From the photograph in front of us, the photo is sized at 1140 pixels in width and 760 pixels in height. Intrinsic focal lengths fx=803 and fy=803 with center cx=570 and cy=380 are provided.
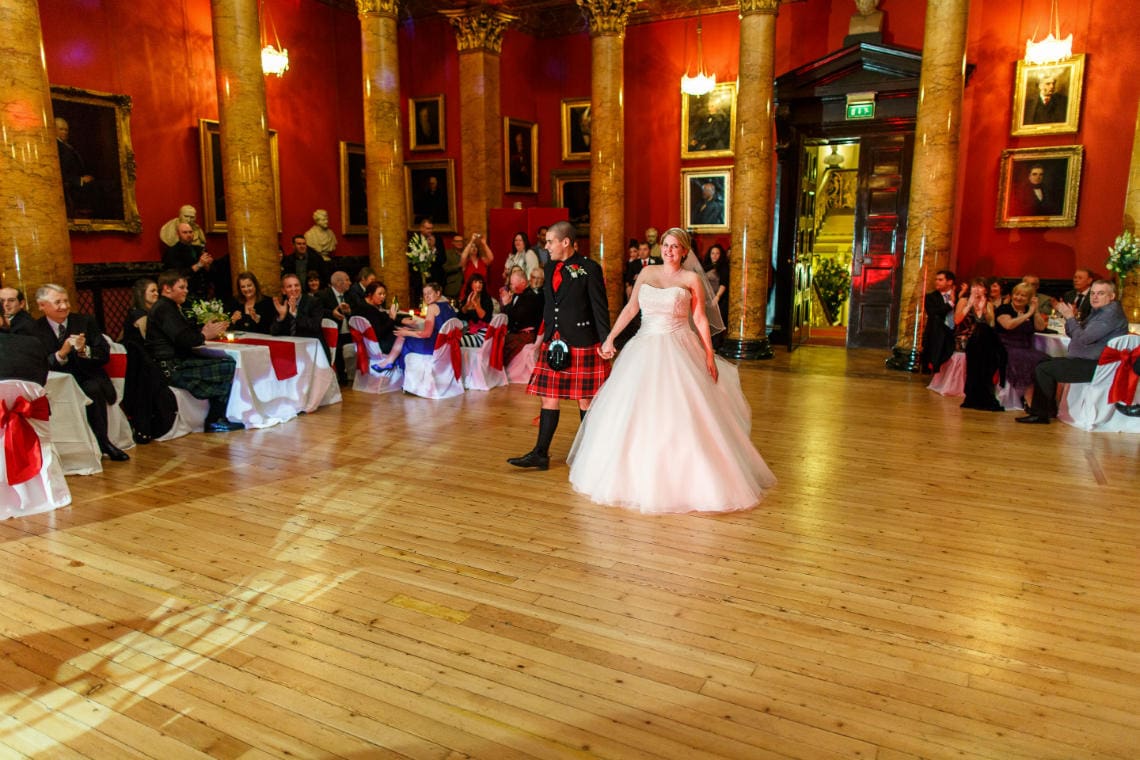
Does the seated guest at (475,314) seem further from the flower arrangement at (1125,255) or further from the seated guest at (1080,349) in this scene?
the flower arrangement at (1125,255)

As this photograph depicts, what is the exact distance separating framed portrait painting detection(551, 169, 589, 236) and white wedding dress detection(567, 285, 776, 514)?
9.82m

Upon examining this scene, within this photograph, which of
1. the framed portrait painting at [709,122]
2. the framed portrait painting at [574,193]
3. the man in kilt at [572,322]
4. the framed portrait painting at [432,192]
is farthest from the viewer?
the framed portrait painting at [574,193]

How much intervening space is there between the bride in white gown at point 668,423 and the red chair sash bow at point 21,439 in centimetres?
339

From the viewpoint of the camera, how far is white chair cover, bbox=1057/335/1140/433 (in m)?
7.02

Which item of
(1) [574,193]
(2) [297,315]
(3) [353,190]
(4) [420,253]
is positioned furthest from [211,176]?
(1) [574,193]

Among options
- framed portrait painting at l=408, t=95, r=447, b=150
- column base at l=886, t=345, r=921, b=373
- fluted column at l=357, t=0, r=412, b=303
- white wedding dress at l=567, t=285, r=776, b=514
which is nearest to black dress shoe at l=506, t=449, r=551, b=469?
white wedding dress at l=567, t=285, r=776, b=514

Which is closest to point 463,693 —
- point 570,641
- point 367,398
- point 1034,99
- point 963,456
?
point 570,641

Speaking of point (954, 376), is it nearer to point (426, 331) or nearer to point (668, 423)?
point (668, 423)

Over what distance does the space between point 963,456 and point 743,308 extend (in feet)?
17.4

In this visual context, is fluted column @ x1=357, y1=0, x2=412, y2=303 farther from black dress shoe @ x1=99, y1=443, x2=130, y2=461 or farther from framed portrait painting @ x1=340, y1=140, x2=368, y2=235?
black dress shoe @ x1=99, y1=443, x2=130, y2=461

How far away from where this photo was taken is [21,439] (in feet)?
16.2

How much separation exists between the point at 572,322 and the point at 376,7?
A: 711 cm

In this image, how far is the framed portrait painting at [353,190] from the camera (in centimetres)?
1380

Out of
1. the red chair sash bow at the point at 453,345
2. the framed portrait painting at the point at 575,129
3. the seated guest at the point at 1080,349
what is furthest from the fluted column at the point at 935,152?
the framed portrait painting at the point at 575,129
